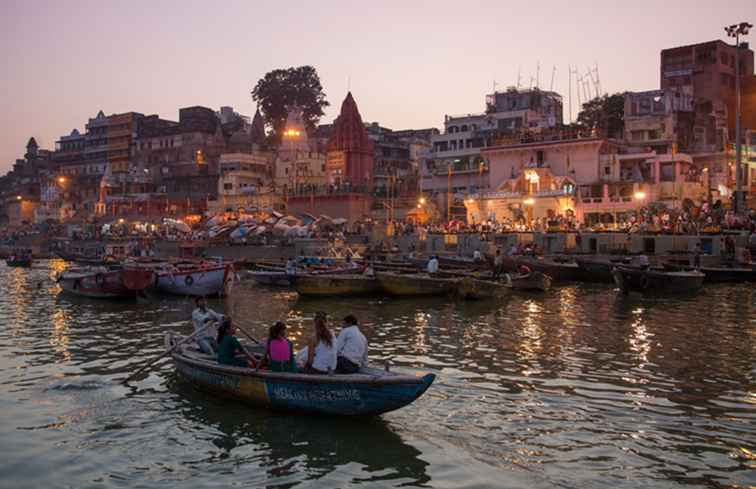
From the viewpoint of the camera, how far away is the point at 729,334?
20.4 metres

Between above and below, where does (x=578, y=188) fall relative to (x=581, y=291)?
above

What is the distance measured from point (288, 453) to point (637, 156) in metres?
52.2

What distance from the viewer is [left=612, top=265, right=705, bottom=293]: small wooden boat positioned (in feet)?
102

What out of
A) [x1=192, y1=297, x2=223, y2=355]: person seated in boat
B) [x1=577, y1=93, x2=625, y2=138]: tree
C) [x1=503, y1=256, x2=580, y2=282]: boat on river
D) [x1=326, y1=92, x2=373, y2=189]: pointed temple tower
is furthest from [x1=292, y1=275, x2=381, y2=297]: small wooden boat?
[x1=577, y1=93, x2=625, y2=138]: tree

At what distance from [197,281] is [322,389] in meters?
21.9

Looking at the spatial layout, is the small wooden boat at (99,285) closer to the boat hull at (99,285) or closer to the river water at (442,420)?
the boat hull at (99,285)

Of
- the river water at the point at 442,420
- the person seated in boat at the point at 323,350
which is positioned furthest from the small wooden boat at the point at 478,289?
the person seated in boat at the point at 323,350

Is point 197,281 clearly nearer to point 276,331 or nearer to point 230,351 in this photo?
point 230,351

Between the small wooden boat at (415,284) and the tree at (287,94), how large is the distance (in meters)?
67.0

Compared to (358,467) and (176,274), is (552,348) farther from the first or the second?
(176,274)

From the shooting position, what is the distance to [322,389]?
11078 millimetres

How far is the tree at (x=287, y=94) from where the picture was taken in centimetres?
9419

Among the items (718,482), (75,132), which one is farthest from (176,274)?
(75,132)

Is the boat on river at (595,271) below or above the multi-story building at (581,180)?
below
